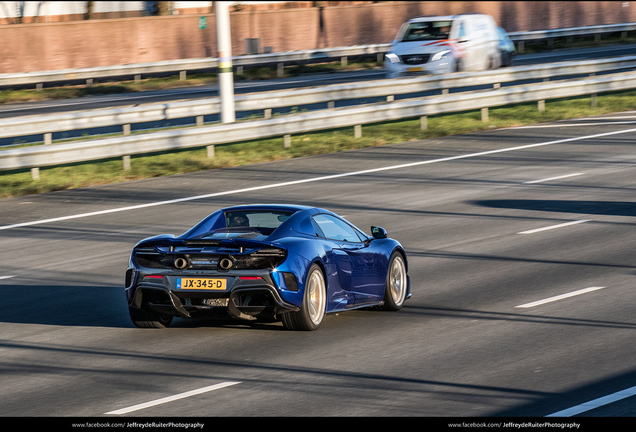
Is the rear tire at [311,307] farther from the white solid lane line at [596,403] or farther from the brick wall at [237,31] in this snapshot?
the brick wall at [237,31]

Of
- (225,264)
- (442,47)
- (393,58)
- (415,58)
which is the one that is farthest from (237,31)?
(225,264)

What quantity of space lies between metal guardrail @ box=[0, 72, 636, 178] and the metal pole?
842 millimetres

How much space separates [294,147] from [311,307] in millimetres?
13581

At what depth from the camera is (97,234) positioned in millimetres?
14609

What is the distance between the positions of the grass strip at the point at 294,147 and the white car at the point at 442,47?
232cm

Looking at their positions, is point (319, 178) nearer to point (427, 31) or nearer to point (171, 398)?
point (171, 398)

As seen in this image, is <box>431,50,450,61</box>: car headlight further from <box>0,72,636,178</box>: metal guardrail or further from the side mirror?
the side mirror

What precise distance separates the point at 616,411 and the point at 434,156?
1495cm

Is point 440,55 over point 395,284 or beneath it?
over

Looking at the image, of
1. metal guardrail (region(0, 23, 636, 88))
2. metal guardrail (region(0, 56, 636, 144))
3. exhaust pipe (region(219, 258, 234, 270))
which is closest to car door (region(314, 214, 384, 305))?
exhaust pipe (region(219, 258, 234, 270))

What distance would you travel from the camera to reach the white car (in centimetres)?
3016

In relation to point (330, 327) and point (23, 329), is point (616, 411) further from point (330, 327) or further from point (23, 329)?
point (23, 329)

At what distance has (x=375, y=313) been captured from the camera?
10.5m

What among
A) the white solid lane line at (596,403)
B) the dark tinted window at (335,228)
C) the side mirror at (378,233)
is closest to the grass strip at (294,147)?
the dark tinted window at (335,228)
